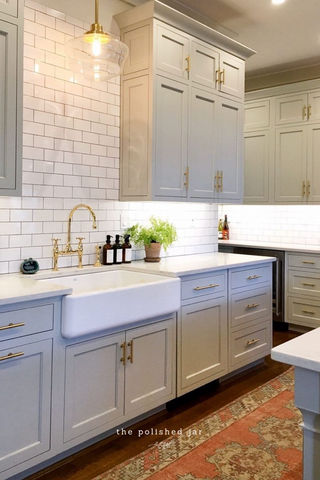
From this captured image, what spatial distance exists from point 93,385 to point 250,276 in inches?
66.7

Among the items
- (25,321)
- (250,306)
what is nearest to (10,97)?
(25,321)

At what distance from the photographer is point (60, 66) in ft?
9.46

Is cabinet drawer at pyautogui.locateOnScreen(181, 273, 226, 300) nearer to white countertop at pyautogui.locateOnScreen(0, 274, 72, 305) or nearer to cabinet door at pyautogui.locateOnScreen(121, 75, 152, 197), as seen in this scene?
cabinet door at pyautogui.locateOnScreen(121, 75, 152, 197)

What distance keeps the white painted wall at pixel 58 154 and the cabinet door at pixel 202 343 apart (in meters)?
0.84

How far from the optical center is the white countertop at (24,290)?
1.96 metres

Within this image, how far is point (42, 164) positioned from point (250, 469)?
2137mm

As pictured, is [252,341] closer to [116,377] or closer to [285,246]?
[116,377]

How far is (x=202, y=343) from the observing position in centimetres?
312

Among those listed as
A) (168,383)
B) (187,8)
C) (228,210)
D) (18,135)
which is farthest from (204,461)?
(228,210)

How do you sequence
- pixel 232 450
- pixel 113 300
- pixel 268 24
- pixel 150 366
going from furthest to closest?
1. pixel 268 24
2. pixel 150 366
3. pixel 232 450
4. pixel 113 300

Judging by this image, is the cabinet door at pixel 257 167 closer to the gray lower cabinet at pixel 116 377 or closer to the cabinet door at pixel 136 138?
the cabinet door at pixel 136 138

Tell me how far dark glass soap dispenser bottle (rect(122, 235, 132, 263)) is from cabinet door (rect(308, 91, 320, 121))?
279 centimetres

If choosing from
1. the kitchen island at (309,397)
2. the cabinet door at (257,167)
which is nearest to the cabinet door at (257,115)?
the cabinet door at (257,167)

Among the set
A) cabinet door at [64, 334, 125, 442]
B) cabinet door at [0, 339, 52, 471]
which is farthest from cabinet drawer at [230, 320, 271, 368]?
cabinet door at [0, 339, 52, 471]
